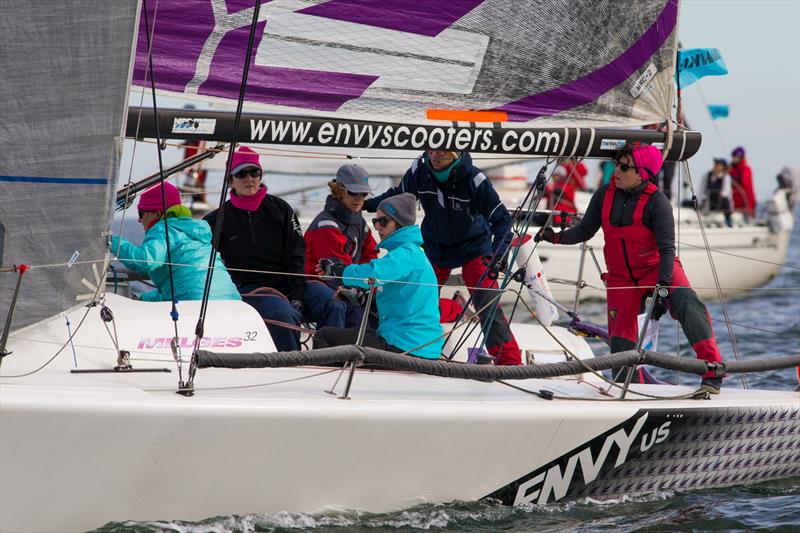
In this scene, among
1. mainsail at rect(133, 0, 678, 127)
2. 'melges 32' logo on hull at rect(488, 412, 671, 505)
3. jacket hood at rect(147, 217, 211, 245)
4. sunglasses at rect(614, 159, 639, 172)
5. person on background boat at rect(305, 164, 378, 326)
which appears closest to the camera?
'melges 32' logo on hull at rect(488, 412, 671, 505)

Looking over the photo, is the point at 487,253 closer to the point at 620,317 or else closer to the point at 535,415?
the point at 620,317

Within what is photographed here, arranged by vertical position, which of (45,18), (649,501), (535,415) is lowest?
(649,501)

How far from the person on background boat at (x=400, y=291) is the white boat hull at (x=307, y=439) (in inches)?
6.9

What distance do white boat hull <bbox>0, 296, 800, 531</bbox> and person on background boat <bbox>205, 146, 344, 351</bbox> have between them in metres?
0.54

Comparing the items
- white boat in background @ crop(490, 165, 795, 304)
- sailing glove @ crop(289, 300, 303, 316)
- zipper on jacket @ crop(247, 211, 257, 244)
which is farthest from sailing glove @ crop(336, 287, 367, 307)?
white boat in background @ crop(490, 165, 795, 304)

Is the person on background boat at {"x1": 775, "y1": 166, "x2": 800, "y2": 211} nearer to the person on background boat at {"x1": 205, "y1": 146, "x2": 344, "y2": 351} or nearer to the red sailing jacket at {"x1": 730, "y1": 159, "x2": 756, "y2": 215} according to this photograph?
the red sailing jacket at {"x1": 730, "y1": 159, "x2": 756, "y2": 215}

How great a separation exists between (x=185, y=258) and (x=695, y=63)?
258 centimetres

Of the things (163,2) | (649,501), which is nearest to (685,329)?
(649,501)

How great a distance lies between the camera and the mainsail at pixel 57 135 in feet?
11.7

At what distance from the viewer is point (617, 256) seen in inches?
195

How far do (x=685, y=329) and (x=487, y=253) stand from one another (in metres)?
1.12

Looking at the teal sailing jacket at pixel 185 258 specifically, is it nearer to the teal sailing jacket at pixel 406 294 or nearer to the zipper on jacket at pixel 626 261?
the teal sailing jacket at pixel 406 294

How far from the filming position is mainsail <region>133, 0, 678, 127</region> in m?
4.45

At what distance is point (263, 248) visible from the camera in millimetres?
5039
